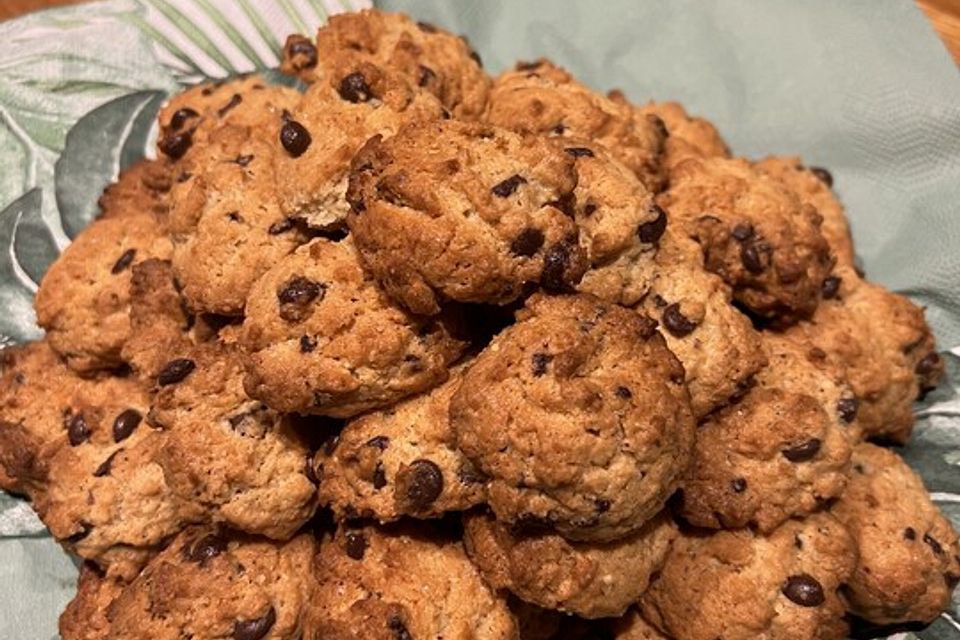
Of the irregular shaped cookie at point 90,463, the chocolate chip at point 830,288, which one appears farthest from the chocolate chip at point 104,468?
the chocolate chip at point 830,288

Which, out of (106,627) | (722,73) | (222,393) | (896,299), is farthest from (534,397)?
(722,73)

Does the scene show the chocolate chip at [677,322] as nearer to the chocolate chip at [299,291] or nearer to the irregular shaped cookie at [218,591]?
the chocolate chip at [299,291]

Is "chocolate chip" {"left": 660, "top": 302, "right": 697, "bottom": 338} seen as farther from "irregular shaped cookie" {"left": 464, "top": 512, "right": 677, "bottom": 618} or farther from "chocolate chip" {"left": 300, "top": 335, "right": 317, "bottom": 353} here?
"chocolate chip" {"left": 300, "top": 335, "right": 317, "bottom": 353}

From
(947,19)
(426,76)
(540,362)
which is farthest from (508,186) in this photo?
(947,19)

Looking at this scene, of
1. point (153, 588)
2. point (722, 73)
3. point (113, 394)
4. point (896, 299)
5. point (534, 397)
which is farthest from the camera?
point (722, 73)

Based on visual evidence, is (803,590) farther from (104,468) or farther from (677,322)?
(104,468)

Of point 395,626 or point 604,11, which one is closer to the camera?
point 395,626

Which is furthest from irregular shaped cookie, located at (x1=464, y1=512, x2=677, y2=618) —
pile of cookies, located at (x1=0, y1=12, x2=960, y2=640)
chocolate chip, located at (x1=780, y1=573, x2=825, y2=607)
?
chocolate chip, located at (x1=780, y1=573, x2=825, y2=607)

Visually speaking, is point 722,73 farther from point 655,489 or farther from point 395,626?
point 395,626
